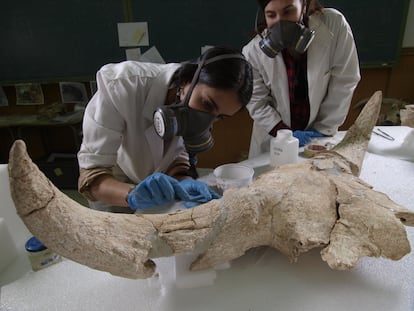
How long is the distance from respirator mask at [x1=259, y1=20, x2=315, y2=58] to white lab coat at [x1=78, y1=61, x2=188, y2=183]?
678mm

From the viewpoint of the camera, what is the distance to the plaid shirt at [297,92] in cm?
199

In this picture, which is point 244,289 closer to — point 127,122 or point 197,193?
point 197,193

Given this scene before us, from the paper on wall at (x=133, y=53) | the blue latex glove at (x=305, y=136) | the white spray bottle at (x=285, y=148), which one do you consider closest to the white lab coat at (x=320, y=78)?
the blue latex glove at (x=305, y=136)

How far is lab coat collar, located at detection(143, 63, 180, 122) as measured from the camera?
1.33 meters

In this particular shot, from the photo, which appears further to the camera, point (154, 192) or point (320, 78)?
point (320, 78)

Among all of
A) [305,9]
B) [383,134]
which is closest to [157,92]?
[305,9]

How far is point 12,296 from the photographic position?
2.62 feet

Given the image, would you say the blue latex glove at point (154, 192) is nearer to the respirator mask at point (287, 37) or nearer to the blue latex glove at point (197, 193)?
the blue latex glove at point (197, 193)

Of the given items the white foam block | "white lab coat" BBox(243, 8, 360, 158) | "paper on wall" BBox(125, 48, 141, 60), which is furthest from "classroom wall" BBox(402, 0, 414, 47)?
the white foam block

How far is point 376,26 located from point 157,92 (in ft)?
8.55

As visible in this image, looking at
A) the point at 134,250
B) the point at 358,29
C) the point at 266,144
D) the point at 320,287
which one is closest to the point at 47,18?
the point at 266,144

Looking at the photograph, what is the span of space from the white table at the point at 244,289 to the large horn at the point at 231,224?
2.9 inches

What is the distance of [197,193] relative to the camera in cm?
118

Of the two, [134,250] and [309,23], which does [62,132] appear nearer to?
[309,23]
